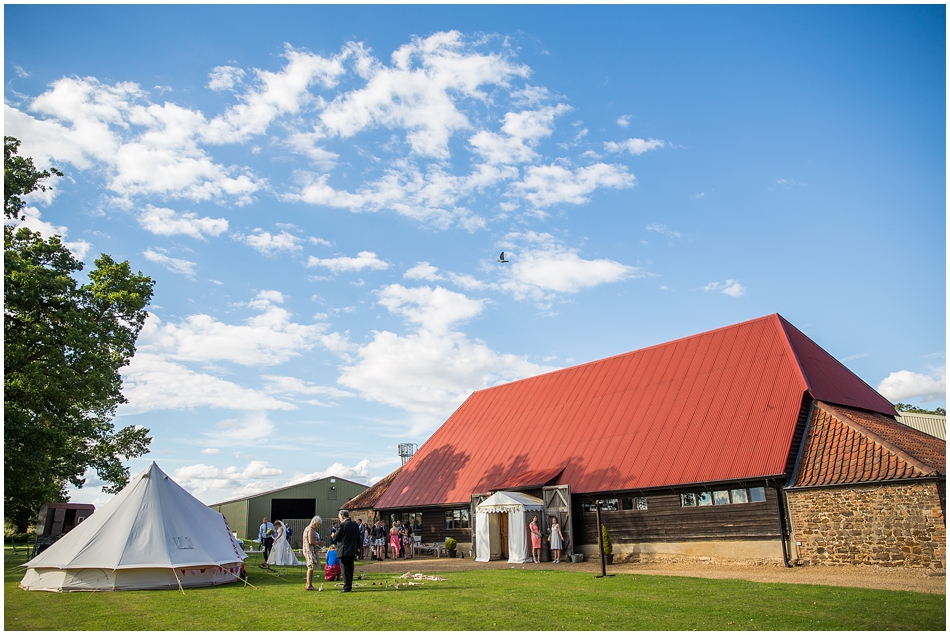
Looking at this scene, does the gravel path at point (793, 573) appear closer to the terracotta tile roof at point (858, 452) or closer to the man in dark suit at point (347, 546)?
the terracotta tile roof at point (858, 452)

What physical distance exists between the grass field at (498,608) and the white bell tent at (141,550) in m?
0.58

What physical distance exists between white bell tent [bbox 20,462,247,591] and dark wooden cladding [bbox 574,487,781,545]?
10.5 m

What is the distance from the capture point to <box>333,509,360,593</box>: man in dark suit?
12109 millimetres

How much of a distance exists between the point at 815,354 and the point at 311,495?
32.4m

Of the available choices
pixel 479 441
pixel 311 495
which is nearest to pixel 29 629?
pixel 479 441

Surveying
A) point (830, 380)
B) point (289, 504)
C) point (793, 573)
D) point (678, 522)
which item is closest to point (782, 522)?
point (793, 573)

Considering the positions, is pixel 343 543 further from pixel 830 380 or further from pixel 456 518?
pixel 830 380

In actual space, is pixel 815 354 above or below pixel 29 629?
above

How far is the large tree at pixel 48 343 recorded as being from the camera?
18.0 metres

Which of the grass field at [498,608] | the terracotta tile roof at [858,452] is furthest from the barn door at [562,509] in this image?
the grass field at [498,608]

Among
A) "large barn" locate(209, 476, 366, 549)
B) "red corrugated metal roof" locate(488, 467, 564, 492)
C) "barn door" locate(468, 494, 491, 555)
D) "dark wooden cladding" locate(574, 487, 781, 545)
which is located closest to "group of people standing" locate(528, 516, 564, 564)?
"dark wooden cladding" locate(574, 487, 781, 545)

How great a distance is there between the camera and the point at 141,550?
13227mm

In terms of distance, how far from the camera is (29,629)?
8.41m

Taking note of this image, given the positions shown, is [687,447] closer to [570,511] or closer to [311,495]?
[570,511]
